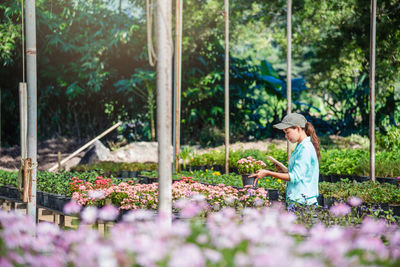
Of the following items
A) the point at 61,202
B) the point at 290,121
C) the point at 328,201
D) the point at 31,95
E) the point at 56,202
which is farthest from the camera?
the point at 56,202

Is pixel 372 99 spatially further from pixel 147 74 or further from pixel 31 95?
pixel 147 74

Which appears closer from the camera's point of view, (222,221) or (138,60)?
(222,221)

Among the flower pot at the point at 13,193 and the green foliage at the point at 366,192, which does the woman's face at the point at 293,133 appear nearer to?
the green foliage at the point at 366,192

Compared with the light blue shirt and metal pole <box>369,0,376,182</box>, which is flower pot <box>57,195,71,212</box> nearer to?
the light blue shirt

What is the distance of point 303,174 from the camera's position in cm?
506

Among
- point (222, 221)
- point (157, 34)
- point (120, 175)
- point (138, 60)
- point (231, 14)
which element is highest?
point (231, 14)

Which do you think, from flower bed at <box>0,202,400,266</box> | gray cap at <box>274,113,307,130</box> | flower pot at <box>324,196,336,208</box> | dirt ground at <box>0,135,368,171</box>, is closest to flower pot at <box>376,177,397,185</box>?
flower pot at <box>324,196,336,208</box>

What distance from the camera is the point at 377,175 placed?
33.6 ft

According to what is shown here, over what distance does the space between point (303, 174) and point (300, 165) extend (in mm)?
94

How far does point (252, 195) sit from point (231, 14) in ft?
44.5

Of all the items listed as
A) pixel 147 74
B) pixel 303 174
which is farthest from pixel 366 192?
pixel 147 74

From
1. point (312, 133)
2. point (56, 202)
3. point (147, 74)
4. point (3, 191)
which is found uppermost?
point (147, 74)

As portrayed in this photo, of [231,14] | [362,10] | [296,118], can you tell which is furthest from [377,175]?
[231,14]

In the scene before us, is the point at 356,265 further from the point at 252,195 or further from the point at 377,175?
the point at 377,175
